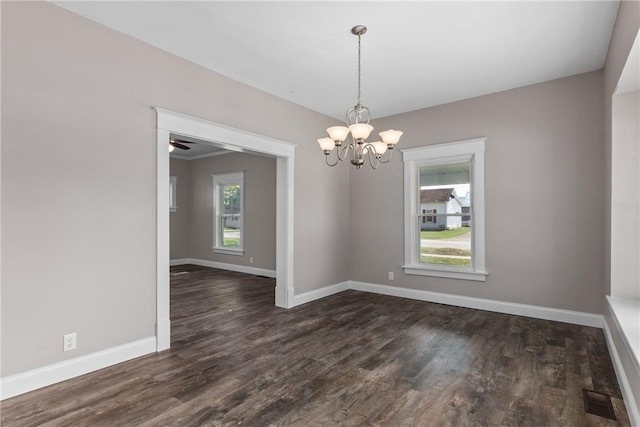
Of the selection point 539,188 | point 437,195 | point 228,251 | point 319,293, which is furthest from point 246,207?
point 539,188

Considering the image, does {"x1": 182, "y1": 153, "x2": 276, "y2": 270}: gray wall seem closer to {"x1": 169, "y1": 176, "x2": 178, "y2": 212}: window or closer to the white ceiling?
{"x1": 169, "y1": 176, "x2": 178, "y2": 212}: window

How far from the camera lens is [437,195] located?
201 inches

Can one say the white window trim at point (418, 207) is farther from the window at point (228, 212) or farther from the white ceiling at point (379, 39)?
the window at point (228, 212)

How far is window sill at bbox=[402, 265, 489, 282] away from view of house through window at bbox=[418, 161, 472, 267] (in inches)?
5.7

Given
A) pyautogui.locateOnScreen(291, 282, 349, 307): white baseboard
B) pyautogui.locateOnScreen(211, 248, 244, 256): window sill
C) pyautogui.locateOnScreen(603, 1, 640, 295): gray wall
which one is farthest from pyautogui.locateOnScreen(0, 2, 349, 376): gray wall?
pyautogui.locateOnScreen(211, 248, 244, 256): window sill

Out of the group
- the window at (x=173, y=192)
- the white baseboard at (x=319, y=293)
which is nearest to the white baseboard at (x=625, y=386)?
the white baseboard at (x=319, y=293)

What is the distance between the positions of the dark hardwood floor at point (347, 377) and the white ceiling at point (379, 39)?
295cm

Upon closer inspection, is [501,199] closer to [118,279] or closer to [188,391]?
[188,391]

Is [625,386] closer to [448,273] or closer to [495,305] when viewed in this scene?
[495,305]

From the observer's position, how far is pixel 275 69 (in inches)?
147

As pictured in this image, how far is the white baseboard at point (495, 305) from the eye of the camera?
388 cm

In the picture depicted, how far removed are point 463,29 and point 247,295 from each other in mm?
4606

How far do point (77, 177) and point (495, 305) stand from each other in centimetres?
493

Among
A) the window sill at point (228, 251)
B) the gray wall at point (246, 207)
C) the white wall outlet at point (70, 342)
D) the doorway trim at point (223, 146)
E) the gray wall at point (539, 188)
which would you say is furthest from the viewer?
the window sill at point (228, 251)
